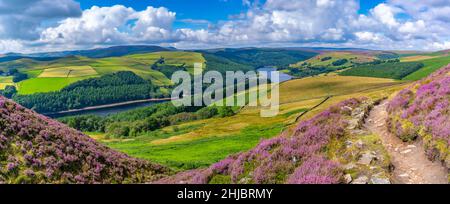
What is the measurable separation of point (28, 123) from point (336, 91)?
167287mm

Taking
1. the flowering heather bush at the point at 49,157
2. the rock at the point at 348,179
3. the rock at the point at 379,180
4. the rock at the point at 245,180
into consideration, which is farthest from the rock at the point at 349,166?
the flowering heather bush at the point at 49,157

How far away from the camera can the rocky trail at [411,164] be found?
13633 mm

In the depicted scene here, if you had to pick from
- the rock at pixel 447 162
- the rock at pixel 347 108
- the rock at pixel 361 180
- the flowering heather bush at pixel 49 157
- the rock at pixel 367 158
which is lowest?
the flowering heather bush at pixel 49 157

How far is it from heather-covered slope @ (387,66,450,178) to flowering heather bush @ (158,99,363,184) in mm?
3352

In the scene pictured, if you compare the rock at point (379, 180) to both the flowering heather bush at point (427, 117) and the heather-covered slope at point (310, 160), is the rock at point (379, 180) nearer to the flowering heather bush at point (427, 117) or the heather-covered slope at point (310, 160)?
the heather-covered slope at point (310, 160)

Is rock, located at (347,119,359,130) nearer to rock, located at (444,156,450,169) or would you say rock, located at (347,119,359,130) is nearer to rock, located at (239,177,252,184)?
rock, located at (444,156,450,169)

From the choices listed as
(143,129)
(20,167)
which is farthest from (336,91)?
(20,167)

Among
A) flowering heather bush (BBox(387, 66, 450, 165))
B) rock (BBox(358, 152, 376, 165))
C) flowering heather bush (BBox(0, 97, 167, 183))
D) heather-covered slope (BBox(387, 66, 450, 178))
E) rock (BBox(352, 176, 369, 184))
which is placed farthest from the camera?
flowering heather bush (BBox(0, 97, 167, 183))

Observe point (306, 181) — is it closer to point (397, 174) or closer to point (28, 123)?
point (397, 174)

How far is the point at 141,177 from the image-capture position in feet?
93.0

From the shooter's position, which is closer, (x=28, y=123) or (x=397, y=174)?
(x=397, y=174)

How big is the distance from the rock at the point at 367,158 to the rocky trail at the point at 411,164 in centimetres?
102

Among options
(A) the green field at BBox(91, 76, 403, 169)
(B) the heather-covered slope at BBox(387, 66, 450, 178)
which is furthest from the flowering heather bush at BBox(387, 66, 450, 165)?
(A) the green field at BBox(91, 76, 403, 169)

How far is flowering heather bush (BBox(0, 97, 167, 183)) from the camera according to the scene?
20.9 m
